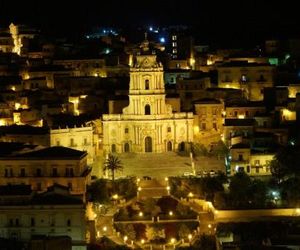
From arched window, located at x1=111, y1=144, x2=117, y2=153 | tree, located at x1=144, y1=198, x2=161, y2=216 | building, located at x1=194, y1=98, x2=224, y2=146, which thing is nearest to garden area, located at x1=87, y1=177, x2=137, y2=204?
tree, located at x1=144, y1=198, x2=161, y2=216

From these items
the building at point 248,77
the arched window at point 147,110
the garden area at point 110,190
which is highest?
the building at point 248,77

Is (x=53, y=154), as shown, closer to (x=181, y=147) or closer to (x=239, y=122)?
(x=181, y=147)

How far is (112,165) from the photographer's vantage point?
139 ft

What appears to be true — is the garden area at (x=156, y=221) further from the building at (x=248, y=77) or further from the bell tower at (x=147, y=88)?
the building at (x=248, y=77)

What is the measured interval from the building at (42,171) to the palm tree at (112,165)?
2.02 metres

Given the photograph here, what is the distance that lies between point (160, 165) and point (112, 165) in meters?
3.17

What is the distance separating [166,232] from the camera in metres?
36.5

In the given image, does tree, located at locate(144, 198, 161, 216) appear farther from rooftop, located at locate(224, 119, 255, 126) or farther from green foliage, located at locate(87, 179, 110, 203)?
rooftop, located at locate(224, 119, 255, 126)

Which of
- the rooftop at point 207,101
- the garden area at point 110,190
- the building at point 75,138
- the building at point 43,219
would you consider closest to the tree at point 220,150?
the rooftop at point 207,101

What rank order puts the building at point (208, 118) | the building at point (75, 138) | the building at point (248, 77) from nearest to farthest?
the building at point (75, 138)
the building at point (208, 118)
the building at point (248, 77)

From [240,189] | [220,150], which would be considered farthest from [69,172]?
[220,150]

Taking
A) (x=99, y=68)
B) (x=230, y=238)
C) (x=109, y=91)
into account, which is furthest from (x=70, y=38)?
(x=230, y=238)

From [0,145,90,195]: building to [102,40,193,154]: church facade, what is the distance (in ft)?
27.3

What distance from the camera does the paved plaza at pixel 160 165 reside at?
43375mm
